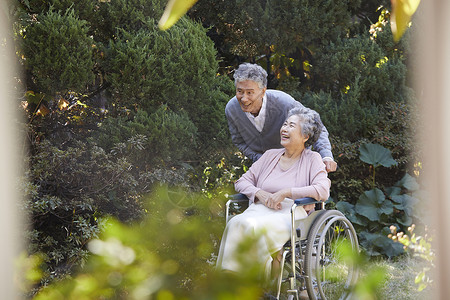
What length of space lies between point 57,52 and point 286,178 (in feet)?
6.24

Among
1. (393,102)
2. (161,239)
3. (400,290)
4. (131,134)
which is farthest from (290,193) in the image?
(393,102)

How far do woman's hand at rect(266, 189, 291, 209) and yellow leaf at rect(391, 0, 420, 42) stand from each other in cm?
230

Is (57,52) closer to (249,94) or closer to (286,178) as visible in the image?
(249,94)

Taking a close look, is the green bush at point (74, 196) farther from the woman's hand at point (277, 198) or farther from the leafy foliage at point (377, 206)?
the leafy foliage at point (377, 206)

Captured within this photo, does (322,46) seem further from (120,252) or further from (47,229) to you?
(120,252)

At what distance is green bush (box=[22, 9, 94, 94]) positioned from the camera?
12.7ft

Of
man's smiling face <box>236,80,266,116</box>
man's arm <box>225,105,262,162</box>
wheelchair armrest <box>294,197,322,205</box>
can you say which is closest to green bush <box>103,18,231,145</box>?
man's arm <box>225,105,262,162</box>

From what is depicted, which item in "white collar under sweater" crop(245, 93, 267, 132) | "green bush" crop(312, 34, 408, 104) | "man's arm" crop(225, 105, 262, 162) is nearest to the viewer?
"white collar under sweater" crop(245, 93, 267, 132)

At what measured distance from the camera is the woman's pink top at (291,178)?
2854 millimetres

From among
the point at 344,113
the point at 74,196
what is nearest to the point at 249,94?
the point at 74,196

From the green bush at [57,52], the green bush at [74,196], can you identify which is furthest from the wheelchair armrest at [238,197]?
the green bush at [57,52]

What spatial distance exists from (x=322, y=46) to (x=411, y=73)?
2.73 ft

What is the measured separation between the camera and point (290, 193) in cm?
288

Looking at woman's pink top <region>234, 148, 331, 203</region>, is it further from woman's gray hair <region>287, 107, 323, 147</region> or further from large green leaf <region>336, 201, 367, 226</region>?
large green leaf <region>336, 201, 367, 226</region>
